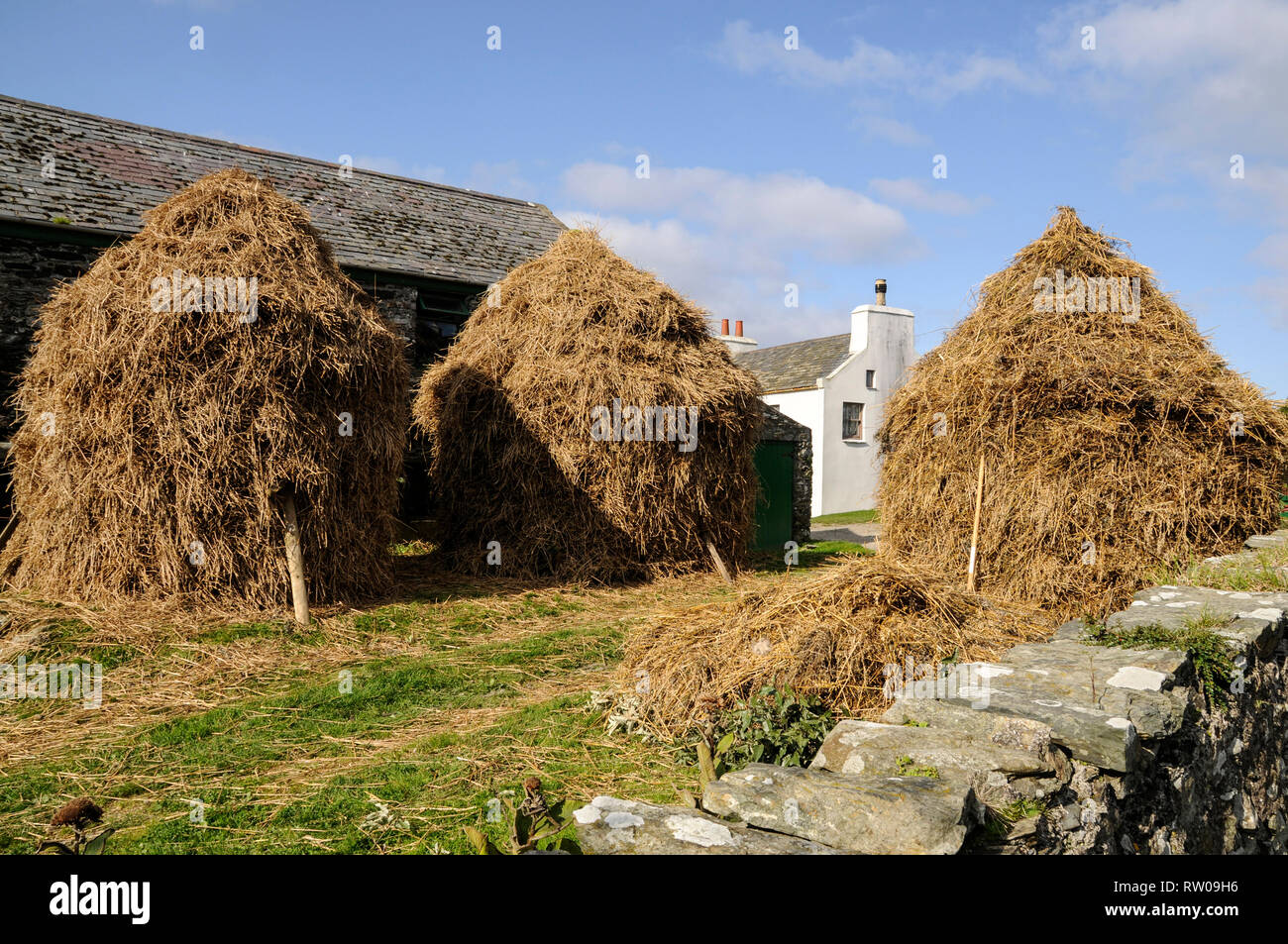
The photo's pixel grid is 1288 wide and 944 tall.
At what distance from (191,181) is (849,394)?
18742 mm

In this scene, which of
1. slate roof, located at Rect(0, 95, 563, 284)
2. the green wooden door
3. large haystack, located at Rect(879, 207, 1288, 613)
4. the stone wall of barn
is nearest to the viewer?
large haystack, located at Rect(879, 207, 1288, 613)

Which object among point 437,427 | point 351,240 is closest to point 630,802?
point 437,427

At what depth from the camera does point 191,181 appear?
14.7m

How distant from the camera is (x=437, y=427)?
12.2m

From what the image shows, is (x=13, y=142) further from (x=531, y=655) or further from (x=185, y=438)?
(x=531, y=655)

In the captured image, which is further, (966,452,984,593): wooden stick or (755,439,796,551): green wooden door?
(755,439,796,551): green wooden door

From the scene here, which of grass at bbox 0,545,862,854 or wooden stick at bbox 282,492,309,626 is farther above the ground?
wooden stick at bbox 282,492,309,626

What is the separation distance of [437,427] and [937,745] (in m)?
9.99

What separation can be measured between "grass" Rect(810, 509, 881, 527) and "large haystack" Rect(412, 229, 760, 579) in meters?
12.5

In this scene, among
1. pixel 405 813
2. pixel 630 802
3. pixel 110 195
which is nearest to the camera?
pixel 630 802

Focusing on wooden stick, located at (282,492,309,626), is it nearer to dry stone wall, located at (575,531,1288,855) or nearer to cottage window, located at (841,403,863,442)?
dry stone wall, located at (575,531,1288,855)

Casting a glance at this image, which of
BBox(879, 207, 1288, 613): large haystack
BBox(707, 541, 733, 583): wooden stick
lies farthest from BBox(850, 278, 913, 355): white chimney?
BBox(879, 207, 1288, 613): large haystack

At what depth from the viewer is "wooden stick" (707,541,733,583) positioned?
11672 mm
